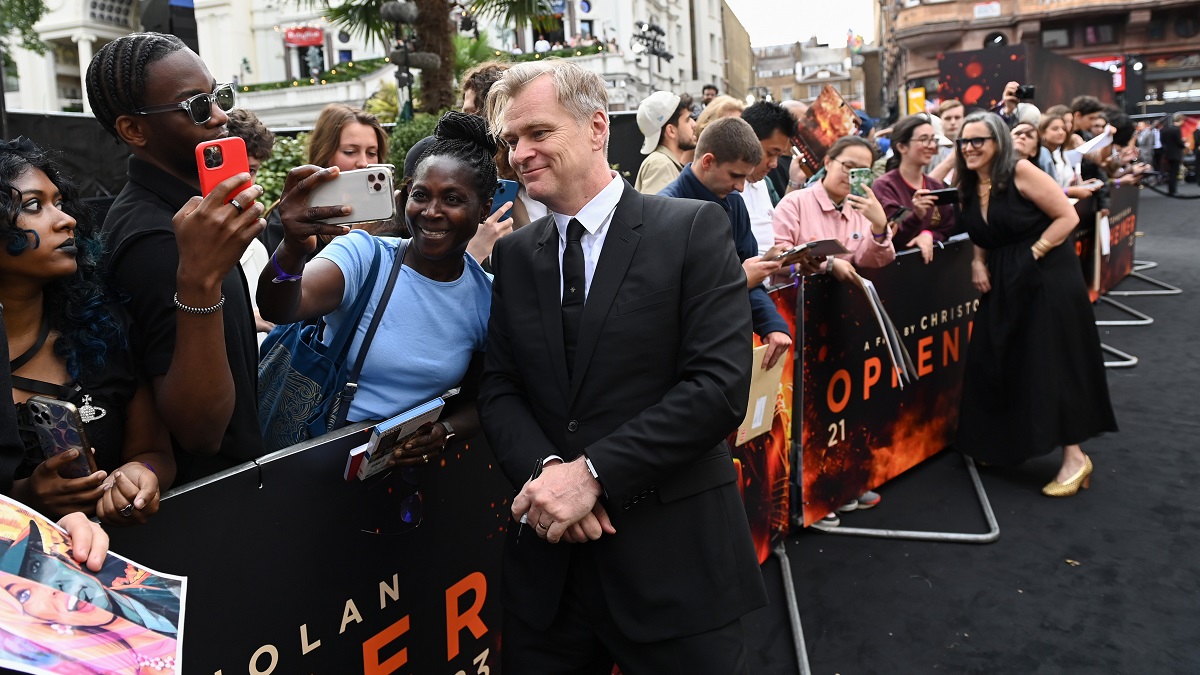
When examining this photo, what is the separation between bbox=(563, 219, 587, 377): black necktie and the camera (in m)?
1.98

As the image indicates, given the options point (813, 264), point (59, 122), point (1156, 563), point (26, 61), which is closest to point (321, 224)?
point (813, 264)

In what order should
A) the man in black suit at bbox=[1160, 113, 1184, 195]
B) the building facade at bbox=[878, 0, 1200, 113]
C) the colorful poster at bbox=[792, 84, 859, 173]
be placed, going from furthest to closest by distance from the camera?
the building facade at bbox=[878, 0, 1200, 113]
the man in black suit at bbox=[1160, 113, 1184, 195]
the colorful poster at bbox=[792, 84, 859, 173]

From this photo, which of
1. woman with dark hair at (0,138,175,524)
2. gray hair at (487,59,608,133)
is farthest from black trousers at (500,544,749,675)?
gray hair at (487,59,608,133)

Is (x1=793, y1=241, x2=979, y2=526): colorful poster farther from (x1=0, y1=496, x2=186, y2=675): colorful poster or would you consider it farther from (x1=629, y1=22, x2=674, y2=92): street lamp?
(x1=629, y1=22, x2=674, y2=92): street lamp

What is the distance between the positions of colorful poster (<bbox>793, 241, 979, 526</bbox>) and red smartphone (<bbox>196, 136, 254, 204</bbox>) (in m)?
3.00

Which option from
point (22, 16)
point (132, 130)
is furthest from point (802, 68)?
point (132, 130)

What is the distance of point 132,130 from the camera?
6.46ft

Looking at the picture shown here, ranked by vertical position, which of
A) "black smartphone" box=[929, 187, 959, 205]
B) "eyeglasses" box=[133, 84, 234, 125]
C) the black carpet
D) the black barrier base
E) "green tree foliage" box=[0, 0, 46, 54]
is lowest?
the black carpet

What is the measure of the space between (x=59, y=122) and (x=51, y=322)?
26.1 feet

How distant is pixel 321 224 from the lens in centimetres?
196

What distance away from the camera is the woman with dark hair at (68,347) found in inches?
64.6

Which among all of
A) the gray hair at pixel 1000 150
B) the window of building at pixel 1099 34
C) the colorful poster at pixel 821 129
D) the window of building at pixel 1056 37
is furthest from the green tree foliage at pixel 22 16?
the window of building at pixel 1099 34

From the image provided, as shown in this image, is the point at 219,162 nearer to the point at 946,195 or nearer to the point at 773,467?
the point at 773,467

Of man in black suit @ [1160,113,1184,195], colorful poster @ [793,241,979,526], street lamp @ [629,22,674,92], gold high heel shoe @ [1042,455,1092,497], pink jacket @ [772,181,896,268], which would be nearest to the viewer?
colorful poster @ [793,241,979,526]
